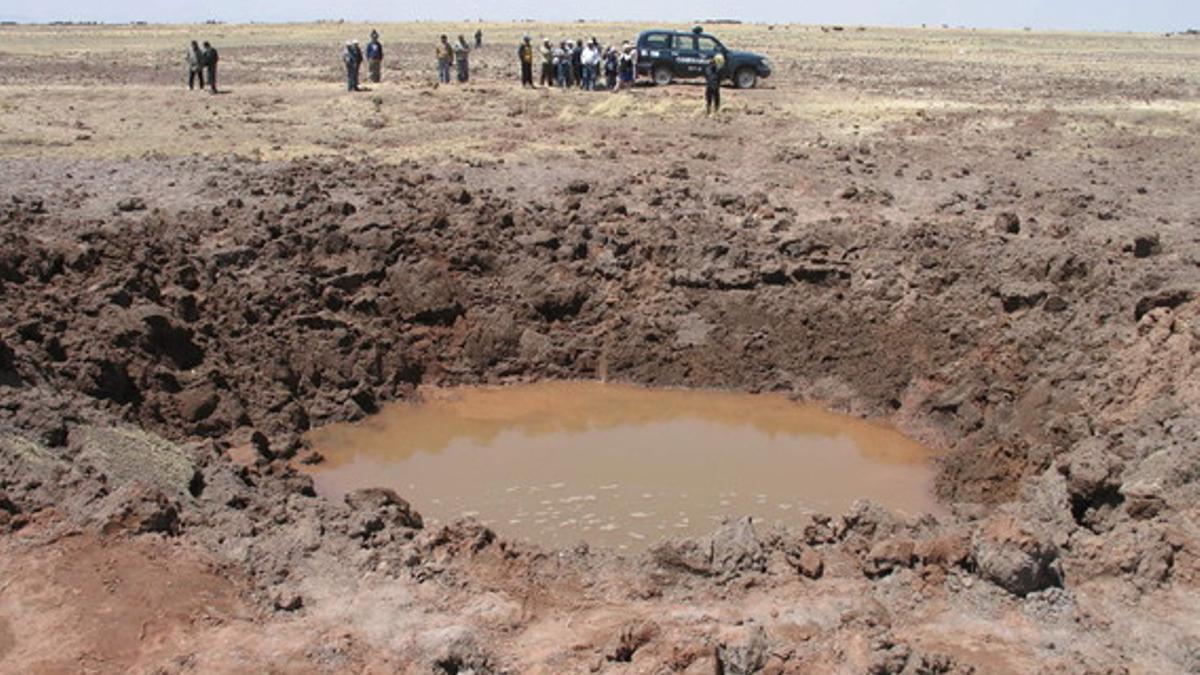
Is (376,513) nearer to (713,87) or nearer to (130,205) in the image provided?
(130,205)

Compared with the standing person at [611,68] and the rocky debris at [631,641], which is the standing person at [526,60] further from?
the rocky debris at [631,641]

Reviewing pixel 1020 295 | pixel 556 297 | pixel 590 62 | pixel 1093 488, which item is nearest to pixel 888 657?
pixel 1093 488

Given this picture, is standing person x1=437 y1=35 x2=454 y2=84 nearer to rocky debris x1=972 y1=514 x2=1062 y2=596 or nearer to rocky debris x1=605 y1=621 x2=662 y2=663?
rocky debris x1=972 y1=514 x2=1062 y2=596

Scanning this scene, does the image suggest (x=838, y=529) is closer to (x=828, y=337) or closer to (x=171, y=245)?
(x=828, y=337)

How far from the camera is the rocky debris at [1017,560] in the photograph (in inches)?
292

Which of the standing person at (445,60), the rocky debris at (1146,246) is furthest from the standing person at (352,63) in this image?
the rocky debris at (1146,246)

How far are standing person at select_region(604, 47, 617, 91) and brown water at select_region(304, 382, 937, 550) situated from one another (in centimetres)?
1381

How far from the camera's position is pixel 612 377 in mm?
14289

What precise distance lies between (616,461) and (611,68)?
16.0 meters

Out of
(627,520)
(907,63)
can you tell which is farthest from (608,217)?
(907,63)

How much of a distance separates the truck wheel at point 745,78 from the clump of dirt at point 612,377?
36.0ft

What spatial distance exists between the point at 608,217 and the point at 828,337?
361cm

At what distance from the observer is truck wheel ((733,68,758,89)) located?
88.9 feet

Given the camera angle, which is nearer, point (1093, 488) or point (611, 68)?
point (1093, 488)
